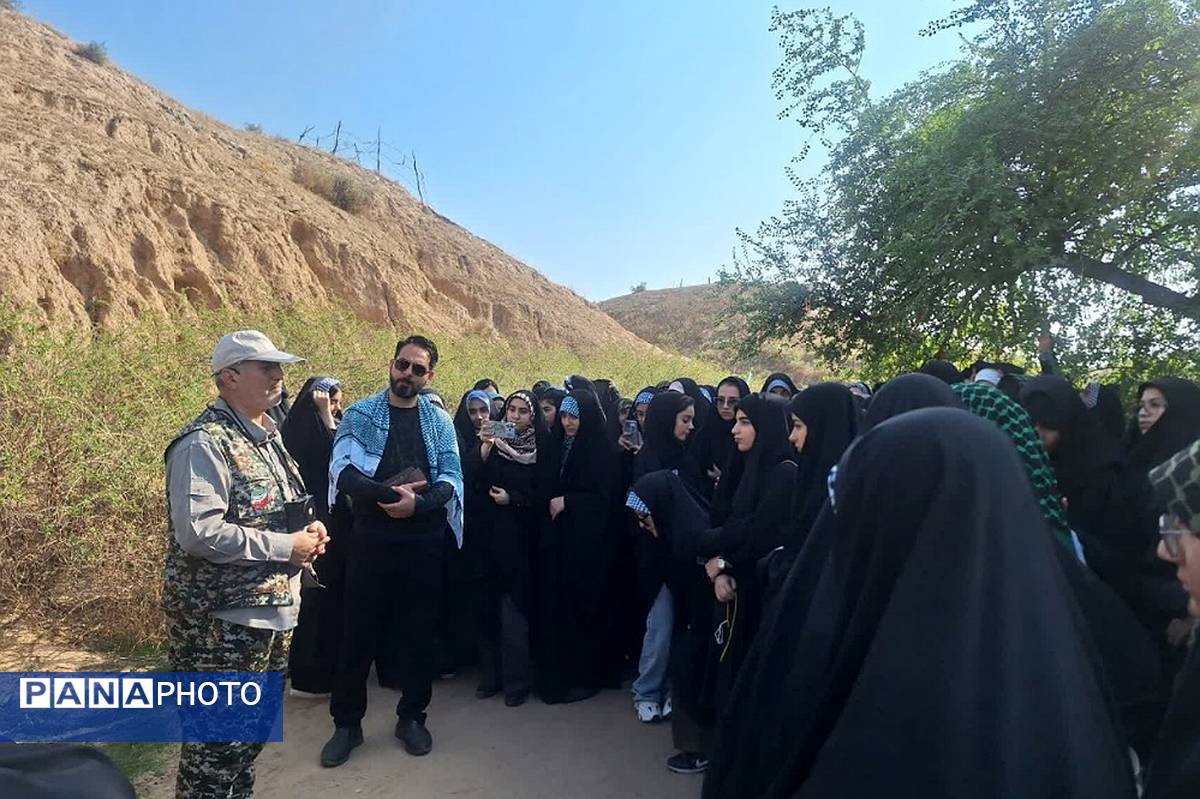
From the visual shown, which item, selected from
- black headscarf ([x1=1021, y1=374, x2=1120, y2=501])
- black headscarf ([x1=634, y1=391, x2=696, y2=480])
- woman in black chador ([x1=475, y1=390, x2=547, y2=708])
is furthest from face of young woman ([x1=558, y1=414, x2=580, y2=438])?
black headscarf ([x1=1021, y1=374, x2=1120, y2=501])

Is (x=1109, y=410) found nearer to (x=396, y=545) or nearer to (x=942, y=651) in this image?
(x=942, y=651)

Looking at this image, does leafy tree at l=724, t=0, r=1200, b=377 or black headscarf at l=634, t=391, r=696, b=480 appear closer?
black headscarf at l=634, t=391, r=696, b=480

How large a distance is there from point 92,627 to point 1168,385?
6.32m

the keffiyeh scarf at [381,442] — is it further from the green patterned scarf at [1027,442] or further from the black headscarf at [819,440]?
the green patterned scarf at [1027,442]

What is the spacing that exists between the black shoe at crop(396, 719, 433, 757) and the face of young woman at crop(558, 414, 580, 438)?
5.90 ft

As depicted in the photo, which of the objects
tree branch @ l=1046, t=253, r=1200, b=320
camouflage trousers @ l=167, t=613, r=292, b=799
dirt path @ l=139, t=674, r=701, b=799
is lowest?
dirt path @ l=139, t=674, r=701, b=799

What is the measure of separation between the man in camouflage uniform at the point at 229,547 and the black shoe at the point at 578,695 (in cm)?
194

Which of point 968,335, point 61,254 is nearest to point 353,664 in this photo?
point 968,335

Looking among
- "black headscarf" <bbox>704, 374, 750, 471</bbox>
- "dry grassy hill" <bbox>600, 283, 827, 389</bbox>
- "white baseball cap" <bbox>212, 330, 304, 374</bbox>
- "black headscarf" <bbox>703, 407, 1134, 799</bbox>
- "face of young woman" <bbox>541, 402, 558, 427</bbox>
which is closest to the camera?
"black headscarf" <bbox>703, 407, 1134, 799</bbox>

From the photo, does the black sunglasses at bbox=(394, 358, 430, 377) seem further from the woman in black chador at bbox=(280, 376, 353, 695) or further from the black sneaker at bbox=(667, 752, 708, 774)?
the black sneaker at bbox=(667, 752, 708, 774)

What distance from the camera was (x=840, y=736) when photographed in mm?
1360

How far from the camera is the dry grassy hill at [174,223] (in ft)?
38.7

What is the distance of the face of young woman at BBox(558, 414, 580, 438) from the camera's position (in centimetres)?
448

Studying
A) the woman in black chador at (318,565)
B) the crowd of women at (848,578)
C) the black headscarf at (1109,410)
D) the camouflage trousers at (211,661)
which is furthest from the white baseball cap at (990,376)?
the camouflage trousers at (211,661)
